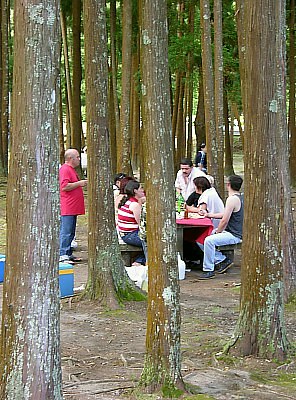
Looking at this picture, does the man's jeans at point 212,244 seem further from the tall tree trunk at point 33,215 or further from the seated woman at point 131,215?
the tall tree trunk at point 33,215

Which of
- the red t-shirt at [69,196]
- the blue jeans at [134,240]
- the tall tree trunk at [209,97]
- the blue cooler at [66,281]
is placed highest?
the tall tree trunk at [209,97]

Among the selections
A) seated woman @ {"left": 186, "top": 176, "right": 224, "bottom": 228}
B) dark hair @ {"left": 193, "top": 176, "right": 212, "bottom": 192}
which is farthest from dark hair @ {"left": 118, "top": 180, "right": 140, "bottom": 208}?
dark hair @ {"left": 193, "top": 176, "right": 212, "bottom": 192}

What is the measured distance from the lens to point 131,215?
35.8 feet

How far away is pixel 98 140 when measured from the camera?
8.45 metres

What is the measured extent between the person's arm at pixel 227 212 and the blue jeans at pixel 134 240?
134 centimetres

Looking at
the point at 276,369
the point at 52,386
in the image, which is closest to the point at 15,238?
the point at 52,386

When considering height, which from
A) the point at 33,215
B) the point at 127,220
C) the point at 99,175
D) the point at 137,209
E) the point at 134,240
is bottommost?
the point at 134,240

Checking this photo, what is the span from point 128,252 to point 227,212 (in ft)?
5.38

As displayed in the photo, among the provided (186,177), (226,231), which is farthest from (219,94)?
(226,231)

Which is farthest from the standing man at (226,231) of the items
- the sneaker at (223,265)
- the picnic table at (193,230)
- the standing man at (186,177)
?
the standing man at (186,177)

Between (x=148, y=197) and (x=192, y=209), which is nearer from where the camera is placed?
(x=148, y=197)

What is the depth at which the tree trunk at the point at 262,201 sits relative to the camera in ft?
21.1

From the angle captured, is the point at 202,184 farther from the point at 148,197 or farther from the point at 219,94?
the point at 148,197

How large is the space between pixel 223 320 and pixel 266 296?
1817mm
